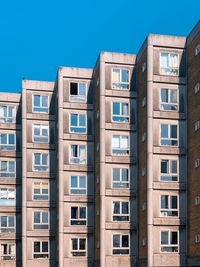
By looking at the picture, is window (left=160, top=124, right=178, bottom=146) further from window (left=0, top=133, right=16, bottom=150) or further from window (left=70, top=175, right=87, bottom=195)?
window (left=0, top=133, right=16, bottom=150)

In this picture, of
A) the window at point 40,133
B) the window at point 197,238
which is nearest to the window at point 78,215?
the window at point 40,133

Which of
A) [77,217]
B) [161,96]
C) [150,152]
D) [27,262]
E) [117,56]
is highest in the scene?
[117,56]

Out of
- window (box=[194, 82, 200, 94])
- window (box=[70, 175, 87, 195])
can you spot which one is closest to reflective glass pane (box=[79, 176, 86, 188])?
window (box=[70, 175, 87, 195])

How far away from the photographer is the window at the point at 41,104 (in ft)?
179

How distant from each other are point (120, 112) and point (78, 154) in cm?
621

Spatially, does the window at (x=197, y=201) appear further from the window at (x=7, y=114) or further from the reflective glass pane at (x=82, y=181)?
the window at (x=7, y=114)

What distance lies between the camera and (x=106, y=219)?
46.6 metres

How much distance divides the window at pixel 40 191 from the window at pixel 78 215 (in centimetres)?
451

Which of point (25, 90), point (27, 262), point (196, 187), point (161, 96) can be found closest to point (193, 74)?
point (161, 96)

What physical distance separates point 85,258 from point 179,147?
13.6 meters

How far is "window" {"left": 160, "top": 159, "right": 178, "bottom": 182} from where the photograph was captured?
43.8m

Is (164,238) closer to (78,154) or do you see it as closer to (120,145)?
(120,145)

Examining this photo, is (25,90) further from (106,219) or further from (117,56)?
(106,219)

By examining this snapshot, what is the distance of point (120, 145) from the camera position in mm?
47781
